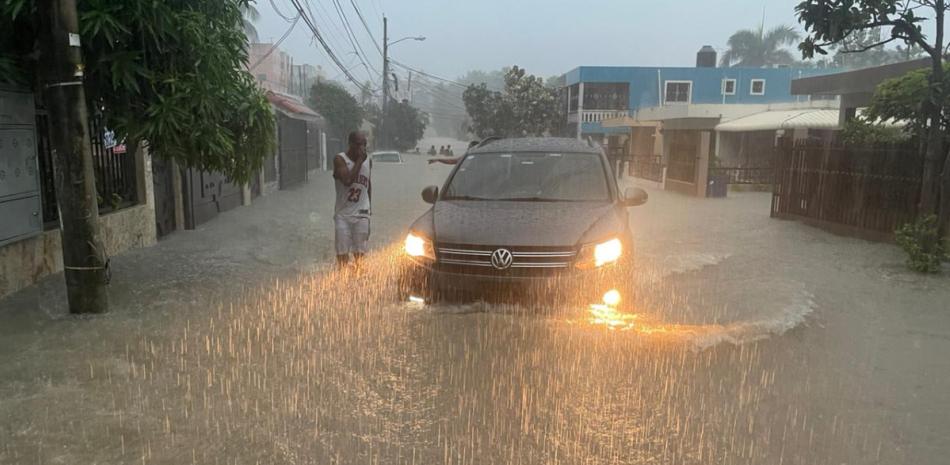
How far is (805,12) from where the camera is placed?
8.47 m

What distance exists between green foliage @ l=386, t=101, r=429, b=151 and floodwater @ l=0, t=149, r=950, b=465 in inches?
2348

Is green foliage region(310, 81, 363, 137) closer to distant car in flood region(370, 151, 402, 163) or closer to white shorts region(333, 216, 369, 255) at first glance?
distant car in flood region(370, 151, 402, 163)

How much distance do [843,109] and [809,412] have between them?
14813 millimetres

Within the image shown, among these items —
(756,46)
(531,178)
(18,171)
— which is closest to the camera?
(18,171)

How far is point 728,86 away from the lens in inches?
1630

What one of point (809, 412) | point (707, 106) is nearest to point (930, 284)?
point (809, 412)

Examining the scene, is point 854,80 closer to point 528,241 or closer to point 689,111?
point 689,111

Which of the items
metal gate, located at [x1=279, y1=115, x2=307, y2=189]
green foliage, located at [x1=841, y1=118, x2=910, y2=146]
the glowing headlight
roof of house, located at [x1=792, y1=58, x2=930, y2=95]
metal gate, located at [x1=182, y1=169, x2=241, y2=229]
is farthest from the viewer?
metal gate, located at [x1=279, y1=115, x2=307, y2=189]

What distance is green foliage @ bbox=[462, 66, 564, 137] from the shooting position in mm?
50938

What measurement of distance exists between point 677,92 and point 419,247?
132 feet

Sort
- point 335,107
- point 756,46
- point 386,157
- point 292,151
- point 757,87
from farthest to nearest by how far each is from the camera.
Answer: point 756,46
point 335,107
point 757,87
point 386,157
point 292,151

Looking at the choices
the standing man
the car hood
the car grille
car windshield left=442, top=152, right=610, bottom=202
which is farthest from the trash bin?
the car grille

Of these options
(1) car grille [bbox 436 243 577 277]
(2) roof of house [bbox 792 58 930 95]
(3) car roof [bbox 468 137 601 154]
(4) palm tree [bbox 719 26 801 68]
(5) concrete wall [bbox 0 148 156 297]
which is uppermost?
(4) palm tree [bbox 719 26 801 68]

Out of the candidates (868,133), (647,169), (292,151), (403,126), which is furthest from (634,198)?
(403,126)
